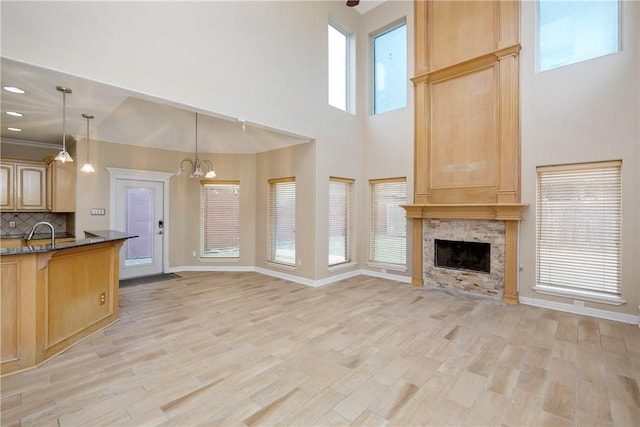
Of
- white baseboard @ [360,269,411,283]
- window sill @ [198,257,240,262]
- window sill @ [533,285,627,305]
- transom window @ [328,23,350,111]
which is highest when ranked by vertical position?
transom window @ [328,23,350,111]

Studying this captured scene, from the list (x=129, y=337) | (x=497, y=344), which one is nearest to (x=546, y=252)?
(x=497, y=344)

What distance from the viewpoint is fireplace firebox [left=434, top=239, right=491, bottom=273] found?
4.97 m

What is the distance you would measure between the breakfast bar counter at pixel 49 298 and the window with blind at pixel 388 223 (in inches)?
183

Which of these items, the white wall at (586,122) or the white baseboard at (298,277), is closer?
the white wall at (586,122)

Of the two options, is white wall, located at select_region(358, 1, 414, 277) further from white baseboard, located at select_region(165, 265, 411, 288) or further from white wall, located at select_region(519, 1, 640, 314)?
white wall, located at select_region(519, 1, 640, 314)

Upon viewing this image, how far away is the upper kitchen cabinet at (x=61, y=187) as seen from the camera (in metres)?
5.29

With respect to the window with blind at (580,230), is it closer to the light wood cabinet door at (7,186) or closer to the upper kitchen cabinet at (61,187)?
the upper kitchen cabinet at (61,187)

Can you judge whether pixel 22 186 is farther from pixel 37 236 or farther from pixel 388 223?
pixel 388 223

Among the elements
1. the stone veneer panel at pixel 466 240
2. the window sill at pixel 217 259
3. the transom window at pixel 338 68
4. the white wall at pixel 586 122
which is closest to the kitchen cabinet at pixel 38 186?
the window sill at pixel 217 259

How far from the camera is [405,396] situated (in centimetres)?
227

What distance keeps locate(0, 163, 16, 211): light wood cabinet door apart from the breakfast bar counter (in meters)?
3.25

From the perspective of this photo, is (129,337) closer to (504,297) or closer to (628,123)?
(504,297)

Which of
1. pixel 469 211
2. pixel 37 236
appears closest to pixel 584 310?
pixel 469 211

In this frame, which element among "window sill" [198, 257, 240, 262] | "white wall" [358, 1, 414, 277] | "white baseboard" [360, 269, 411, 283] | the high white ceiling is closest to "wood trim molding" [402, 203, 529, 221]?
"white wall" [358, 1, 414, 277]
